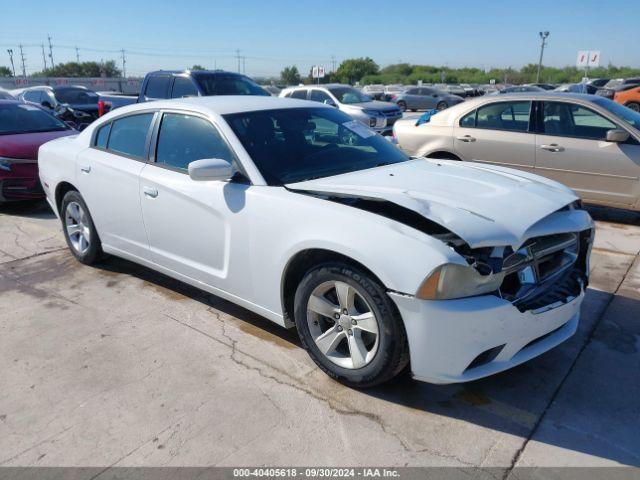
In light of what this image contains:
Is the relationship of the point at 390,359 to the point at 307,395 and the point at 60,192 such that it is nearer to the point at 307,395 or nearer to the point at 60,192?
the point at 307,395

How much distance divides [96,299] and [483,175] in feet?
10.5

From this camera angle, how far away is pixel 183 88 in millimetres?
10859

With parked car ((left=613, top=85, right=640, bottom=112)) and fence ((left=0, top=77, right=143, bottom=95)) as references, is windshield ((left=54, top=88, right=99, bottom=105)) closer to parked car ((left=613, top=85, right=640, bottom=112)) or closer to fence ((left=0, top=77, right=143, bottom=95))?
parked car ((left=613, top=85, right=640, bottom=112))

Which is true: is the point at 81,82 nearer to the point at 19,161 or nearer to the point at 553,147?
the point at 19,161

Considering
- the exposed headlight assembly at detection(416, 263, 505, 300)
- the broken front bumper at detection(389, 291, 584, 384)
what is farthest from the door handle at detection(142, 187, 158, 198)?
the exposed headlight assembly at detection(416, 263, 505, 300)

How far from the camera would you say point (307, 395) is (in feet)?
10.00

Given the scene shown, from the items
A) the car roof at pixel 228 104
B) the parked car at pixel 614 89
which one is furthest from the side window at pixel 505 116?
the parked car at pixel 614 89

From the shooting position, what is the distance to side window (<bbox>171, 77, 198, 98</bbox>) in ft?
35.1

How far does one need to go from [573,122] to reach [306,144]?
4165 millimetres

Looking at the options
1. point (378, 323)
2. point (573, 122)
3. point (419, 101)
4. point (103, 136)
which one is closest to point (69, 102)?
point (103, 136)

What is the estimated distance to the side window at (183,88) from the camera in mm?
10711

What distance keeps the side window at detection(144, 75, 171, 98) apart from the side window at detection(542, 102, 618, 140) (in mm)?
7570

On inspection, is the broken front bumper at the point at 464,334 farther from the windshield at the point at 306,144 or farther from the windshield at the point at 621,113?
the windshield at the point at 621,113

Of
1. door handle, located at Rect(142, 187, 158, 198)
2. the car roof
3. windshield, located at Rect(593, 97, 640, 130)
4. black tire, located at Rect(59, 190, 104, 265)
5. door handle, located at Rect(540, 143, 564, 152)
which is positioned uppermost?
the car roof
